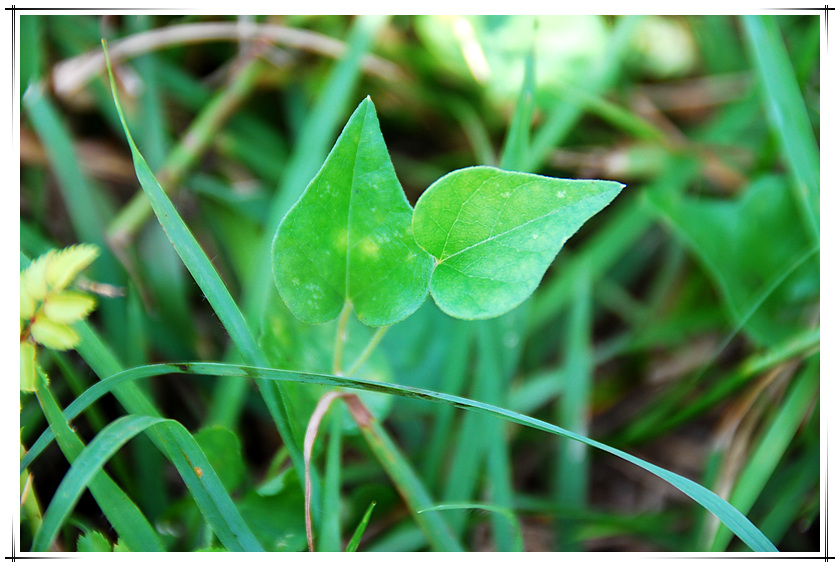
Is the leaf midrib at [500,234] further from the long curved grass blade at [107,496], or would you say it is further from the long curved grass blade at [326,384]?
the long curved grass blade at [107,496]

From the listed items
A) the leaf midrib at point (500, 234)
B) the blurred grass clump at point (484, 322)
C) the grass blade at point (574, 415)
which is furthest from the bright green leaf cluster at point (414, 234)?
the grass blade at point (574, 415)

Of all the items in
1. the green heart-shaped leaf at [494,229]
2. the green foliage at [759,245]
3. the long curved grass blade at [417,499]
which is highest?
the green foliage at [759,245]

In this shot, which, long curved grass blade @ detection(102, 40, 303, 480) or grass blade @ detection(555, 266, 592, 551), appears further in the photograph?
grass blade @ detection(555, 266, 592, 551)

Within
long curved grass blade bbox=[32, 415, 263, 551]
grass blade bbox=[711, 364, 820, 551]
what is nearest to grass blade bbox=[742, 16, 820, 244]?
grass blade bbox=[711, 364, 820, 551]

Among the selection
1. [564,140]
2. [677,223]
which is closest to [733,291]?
[677,223]

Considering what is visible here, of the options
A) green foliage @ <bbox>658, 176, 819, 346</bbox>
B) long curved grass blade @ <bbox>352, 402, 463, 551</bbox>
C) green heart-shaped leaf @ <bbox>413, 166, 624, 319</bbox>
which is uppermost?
green foliage @ <bbox>658, 176, 819, 346</bbox>

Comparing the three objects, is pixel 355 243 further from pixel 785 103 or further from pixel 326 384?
pixel 785 103

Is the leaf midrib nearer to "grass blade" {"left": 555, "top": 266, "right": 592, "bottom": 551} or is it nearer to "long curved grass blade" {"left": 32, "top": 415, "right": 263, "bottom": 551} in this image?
"long curved grass blade" {"left": 32, "top": 415, "right": 263, "bottom": 551}
